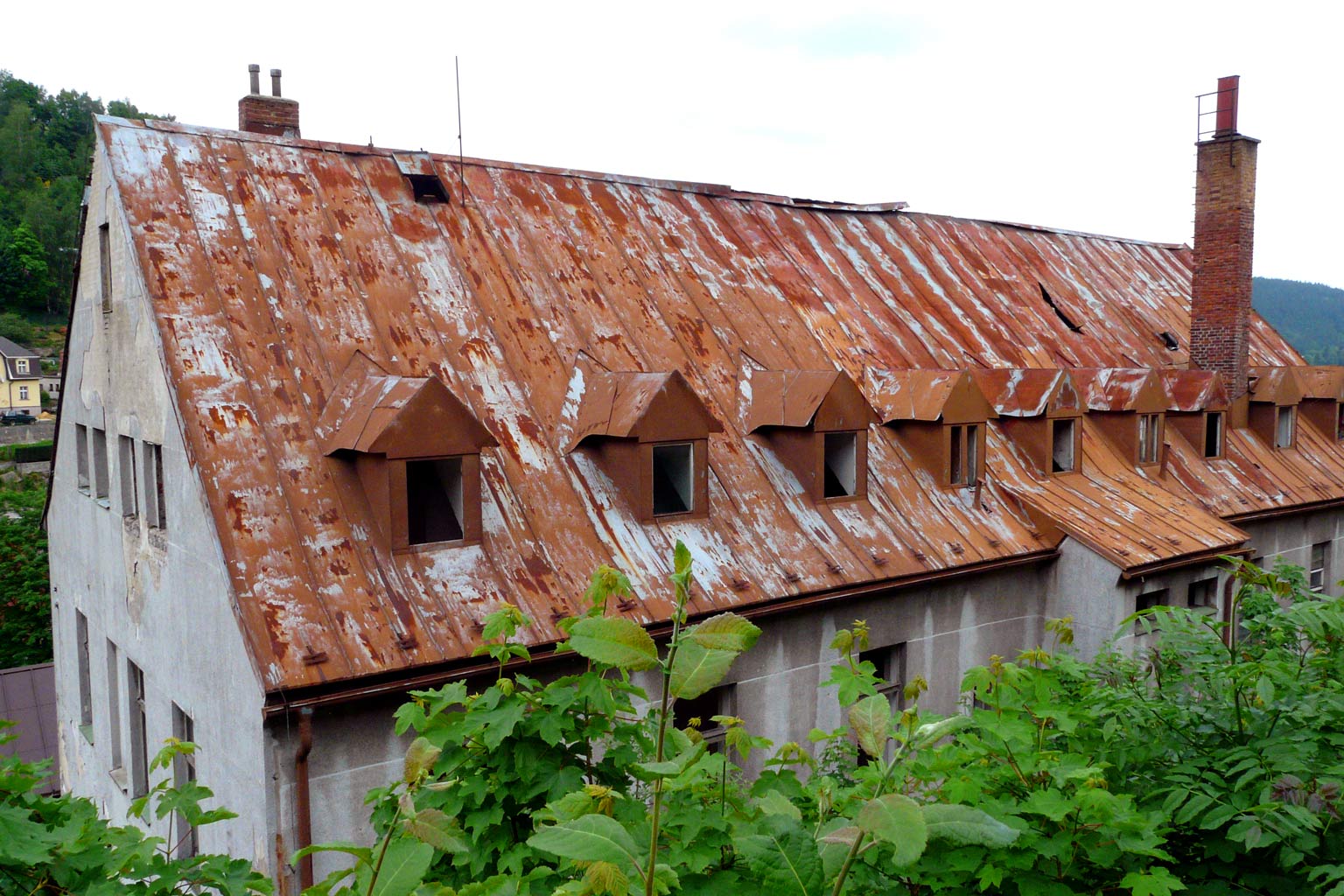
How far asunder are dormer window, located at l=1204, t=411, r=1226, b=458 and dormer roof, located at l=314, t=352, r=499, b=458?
15066 millimetres

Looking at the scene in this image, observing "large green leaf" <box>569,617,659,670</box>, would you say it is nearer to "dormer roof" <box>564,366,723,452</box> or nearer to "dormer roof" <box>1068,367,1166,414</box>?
"dormer roof" <box>564,366,723,452</box>

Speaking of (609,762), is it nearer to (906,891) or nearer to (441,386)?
(906,891)

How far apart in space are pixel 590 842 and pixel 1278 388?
21992 mm

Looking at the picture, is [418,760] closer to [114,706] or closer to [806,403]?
[806,403]

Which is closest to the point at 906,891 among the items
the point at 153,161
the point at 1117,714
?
the point at 1117,714

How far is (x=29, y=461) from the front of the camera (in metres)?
64.4

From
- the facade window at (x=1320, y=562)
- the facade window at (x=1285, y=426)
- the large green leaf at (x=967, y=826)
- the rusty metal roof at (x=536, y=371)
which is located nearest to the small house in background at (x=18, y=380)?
the rusty metal roof at (x=536, y=371)

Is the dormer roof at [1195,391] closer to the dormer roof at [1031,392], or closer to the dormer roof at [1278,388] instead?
the dormer roof at [1278,388]

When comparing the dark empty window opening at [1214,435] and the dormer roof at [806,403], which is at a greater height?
the dormer roof at [806,403]

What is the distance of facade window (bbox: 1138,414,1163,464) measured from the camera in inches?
684

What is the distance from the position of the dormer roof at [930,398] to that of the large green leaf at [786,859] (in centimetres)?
1197

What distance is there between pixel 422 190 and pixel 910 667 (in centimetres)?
951

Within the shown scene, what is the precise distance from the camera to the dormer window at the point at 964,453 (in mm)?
14539

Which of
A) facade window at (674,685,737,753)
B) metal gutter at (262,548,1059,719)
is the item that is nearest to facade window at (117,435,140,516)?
metal gutter at (262,548,1059,719)
